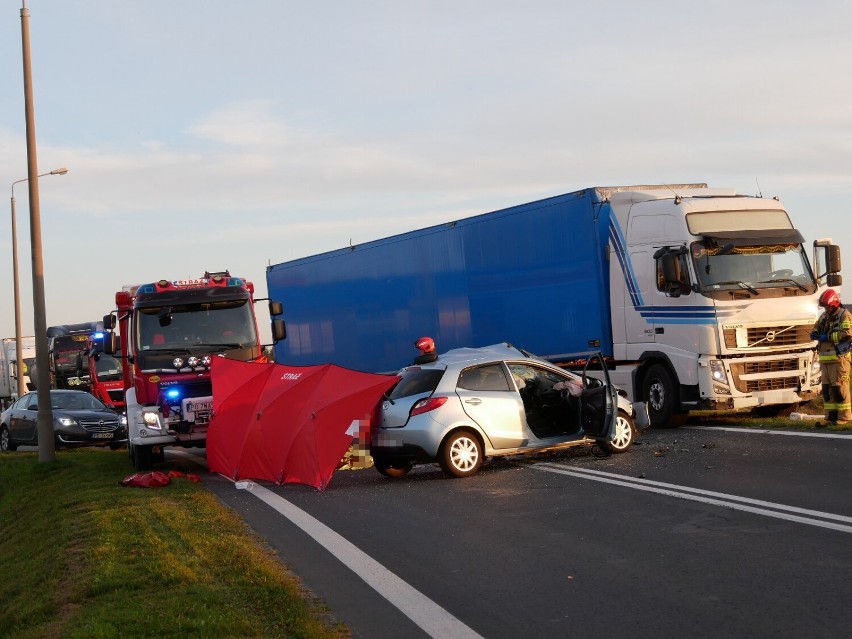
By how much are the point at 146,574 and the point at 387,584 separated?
1.91m

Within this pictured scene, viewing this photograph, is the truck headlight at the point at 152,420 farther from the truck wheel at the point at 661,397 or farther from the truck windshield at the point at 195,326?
the truck wheel at the point at 661,397

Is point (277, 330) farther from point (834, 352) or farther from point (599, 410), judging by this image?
point (834, 352)

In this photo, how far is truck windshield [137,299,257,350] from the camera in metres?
18.6

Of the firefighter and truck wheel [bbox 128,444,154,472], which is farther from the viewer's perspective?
truck wheel [bbox 128,444,154,472]

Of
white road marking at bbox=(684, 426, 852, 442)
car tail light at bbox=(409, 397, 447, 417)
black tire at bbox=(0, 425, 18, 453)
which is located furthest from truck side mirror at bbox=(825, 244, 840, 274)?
black tire at bbox=(0, 425, 18, 453)

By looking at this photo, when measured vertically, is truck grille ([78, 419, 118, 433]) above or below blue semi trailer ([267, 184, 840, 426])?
below

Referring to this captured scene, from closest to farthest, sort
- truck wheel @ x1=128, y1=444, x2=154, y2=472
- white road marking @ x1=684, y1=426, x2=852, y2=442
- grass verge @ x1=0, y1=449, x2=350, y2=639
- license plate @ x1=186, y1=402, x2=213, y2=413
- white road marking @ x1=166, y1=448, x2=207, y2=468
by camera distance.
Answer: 1. grass verge @ x1=0, y1=449, x2=350, y2=639
2. white road marking @ x1=684, y1=426, x2=852, y2=442
3. license plate @ x1=186, y1=402, x2=213, y2=413
4. truck wheel @ x1=128, y1=444, x2=154, y2=472
5. white road marking @ x1=166, y1=448, x2=207, y2=468

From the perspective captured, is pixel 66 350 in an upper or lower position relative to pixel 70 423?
upper

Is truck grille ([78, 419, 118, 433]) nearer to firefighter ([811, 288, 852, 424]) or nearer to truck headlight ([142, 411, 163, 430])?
truck headlight ([142, 411, 163, 430])

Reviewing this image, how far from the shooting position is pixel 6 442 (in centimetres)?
2888

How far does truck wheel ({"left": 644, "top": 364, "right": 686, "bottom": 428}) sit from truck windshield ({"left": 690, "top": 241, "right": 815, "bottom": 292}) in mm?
1788

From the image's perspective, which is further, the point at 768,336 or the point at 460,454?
the point at 768,336

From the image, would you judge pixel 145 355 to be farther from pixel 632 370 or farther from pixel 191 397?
pixel 632 370

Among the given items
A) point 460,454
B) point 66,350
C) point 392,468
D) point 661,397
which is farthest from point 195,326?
point 66,350
